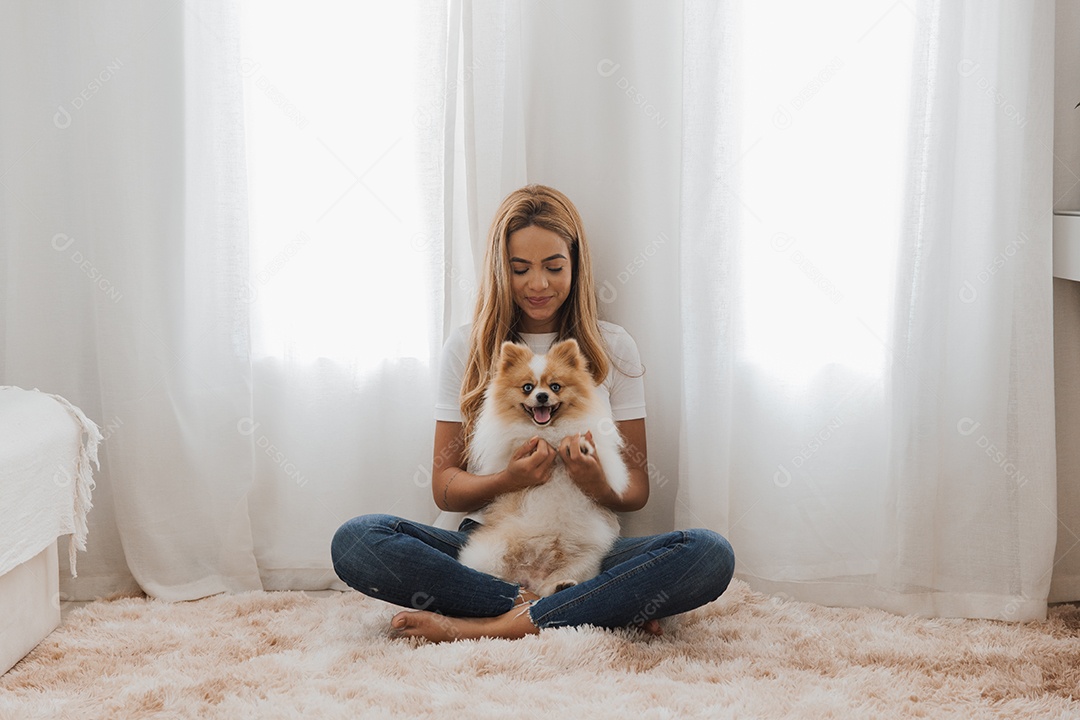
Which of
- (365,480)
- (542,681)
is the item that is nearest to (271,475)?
(365,480)

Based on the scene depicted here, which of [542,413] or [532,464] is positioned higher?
[542,413]

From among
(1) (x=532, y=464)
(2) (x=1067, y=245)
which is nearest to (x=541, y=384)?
(1) (x=532, y=464)

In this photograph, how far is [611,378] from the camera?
214 cm

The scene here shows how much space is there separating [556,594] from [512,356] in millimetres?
488

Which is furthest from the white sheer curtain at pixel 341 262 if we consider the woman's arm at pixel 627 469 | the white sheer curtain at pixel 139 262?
the woman's arm at pixel 627 469

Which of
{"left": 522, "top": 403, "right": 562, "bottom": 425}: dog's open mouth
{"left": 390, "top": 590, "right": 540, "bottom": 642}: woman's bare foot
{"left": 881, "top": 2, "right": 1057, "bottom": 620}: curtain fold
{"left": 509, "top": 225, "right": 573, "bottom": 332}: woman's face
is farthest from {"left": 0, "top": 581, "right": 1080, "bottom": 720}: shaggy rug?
{"left": 509, "top": 225, "right": 573, "bottom": 332}: woman's face

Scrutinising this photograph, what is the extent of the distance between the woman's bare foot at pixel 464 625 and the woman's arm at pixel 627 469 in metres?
0.28

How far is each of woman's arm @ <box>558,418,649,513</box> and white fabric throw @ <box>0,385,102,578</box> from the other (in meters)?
1.05

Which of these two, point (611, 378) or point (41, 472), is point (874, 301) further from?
point (41, 472)

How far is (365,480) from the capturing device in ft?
7.52

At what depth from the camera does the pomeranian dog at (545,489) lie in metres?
1.86

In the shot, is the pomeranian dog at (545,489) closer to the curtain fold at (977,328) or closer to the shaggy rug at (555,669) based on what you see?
the shaggy rug at (555,669)

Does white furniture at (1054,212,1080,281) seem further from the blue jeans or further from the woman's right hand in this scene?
the woman's right hand

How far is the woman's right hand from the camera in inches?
73.4
